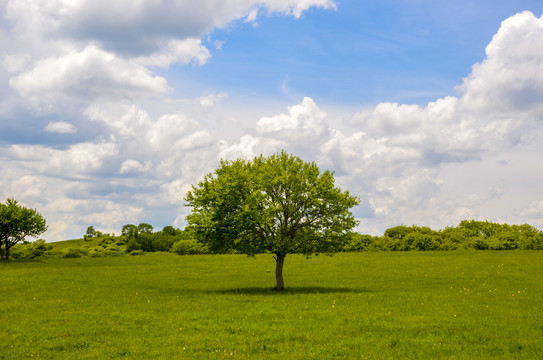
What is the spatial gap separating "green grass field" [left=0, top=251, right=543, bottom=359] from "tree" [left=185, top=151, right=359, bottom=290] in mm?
4539

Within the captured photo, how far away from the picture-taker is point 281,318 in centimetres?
2639

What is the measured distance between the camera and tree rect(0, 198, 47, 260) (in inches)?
3381

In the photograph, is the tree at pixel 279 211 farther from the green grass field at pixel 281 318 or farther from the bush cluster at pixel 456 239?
the bush cluster at pixel 456 239

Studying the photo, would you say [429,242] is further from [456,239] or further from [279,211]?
[279,211]

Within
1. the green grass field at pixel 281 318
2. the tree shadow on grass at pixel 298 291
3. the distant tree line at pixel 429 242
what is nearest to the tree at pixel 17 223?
the distant tree line at pixel 429 242

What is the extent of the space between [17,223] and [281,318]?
7950 cm

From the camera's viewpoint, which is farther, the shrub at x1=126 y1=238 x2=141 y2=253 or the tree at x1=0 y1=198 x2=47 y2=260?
the shrub at x1=126 y1=238 x2=141 y2=253

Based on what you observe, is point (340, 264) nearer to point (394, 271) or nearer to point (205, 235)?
point (394, 271)

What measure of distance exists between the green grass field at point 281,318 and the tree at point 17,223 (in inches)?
1405

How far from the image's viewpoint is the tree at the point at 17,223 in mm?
85875

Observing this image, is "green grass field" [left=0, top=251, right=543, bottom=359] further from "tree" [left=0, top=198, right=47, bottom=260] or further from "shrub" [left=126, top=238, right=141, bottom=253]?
"shrub" [left=126, top=238, right=141, bottom=253]

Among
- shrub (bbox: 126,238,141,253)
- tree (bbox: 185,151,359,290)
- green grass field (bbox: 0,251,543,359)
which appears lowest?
green grass field (bbox: 0,251,543,359)

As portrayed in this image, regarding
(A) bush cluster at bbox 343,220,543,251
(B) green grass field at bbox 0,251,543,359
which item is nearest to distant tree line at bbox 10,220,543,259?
(A) bush cluster at bbox 343,220,543,251

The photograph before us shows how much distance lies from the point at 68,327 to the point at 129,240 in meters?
147
